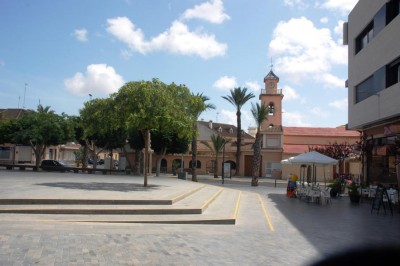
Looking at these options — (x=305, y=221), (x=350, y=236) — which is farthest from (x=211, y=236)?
(x=305, y=221)

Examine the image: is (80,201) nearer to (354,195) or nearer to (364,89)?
(354,195)

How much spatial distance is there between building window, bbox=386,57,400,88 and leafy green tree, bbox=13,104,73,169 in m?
28.4

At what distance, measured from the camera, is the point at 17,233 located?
27.5 feet

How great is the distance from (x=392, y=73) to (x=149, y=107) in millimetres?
11675

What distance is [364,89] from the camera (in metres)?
24.5

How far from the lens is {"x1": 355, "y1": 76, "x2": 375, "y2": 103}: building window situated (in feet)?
75.7

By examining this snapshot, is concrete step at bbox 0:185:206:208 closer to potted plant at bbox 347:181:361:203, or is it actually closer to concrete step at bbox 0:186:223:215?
concrete step at bbox 0:186:223:215

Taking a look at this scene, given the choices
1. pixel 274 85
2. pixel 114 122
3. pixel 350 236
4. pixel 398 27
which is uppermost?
pixel 274 85

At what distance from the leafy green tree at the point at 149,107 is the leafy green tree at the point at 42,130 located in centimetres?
2135

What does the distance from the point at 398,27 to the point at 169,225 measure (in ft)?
45.9

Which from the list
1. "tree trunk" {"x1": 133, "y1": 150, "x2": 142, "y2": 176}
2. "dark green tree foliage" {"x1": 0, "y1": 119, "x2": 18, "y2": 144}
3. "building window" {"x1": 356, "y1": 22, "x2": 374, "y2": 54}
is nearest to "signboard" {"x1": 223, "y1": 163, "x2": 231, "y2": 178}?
"tree trunk" {"x1": 133, "y1": 150, "x2": 142, "y2": 176}

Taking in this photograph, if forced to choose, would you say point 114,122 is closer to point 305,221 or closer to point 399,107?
point 305,221

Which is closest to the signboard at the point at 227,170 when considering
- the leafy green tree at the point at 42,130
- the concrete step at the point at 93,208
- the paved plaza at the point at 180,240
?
the leafy green tree at the point at 42,130

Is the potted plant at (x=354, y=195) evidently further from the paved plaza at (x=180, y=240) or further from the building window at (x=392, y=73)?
the paved plaza at (x=180, y=240)
